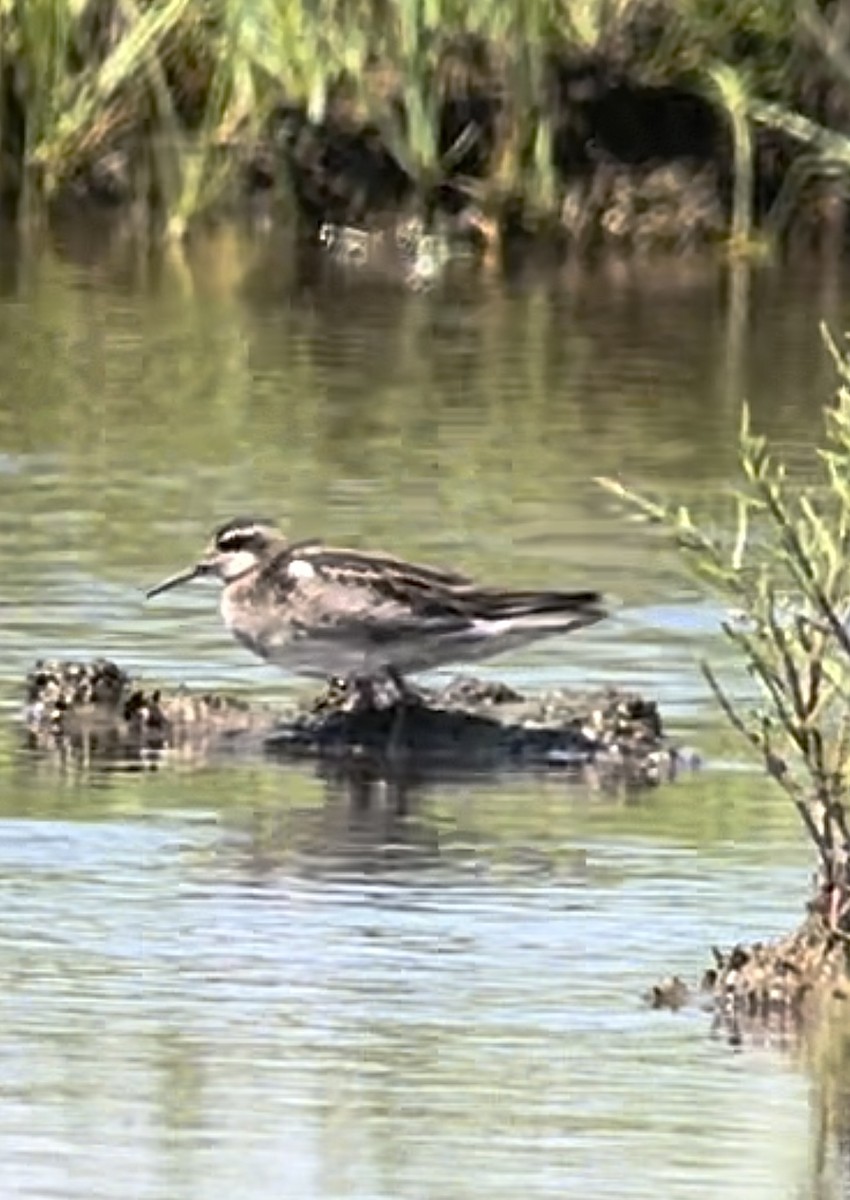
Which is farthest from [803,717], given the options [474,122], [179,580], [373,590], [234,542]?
[474,122]

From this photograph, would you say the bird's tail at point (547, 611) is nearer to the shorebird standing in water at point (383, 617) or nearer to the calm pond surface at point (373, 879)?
the shorebird standing in water at point (383, 617)

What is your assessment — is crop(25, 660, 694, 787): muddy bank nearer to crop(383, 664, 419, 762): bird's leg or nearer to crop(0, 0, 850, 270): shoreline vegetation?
crop(383, 664, 419, 762): bird's leg

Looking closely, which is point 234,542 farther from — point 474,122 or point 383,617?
point 474,122

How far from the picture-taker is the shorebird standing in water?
11.0 metres

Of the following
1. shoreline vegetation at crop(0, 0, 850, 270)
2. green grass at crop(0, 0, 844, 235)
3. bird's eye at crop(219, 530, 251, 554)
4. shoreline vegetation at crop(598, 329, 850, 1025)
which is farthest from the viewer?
shoreline vegetation at crop(0, 0, 850, 270)

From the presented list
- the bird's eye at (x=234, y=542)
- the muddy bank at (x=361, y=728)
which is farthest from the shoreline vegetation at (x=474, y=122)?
the muddy bank at (x=361, y=728)

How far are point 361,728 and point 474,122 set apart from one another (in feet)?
39.8

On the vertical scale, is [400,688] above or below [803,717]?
below

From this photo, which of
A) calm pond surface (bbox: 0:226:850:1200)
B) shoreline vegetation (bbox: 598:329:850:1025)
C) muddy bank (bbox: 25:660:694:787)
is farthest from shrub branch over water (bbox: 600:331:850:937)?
muddy bank (bbox: 25:660:694:787)

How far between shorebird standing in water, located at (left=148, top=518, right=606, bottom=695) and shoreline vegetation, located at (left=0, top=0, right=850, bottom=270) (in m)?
10.9

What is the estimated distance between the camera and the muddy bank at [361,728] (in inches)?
416

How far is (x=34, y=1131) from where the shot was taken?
7102 millimetres

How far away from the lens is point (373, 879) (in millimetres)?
9227

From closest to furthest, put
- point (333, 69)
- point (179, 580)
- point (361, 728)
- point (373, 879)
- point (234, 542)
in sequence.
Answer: point (373, 879)
point (361, 728)
point (234, 542)
point (179, 580)
point (333, 69)
